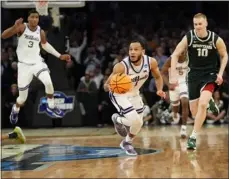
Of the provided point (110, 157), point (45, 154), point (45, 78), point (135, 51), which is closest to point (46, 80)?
point (45, 78)

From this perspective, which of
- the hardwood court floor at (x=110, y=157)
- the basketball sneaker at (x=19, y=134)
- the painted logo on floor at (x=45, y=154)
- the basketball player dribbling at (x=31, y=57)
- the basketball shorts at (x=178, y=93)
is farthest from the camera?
the basketball shorts at (x=178, y=93)

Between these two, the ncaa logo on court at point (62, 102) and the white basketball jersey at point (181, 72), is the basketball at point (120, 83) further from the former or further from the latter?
the ncaa logo on court at point (62, 102)

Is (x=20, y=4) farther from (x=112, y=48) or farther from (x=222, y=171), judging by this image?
(x=222, y=171)

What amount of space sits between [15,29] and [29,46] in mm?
686

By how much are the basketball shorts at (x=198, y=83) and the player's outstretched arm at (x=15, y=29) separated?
2.83 metres

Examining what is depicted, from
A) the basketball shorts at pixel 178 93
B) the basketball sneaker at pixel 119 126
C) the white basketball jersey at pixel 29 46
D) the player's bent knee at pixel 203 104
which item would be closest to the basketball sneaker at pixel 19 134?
the white basketball jersey at pixel 29 46

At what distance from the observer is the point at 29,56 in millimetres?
9898

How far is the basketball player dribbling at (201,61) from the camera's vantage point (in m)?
7.80

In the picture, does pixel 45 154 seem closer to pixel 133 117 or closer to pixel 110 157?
pixel 110 157

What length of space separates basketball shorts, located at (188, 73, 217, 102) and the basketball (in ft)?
3.11

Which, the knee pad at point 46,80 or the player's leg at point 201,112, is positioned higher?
the knee pad at point 46,80

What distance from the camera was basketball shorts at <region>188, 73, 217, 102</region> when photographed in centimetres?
805

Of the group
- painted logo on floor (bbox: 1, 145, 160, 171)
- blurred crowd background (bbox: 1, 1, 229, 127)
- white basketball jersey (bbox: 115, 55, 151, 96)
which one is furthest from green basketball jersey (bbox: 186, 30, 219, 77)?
blurred crowd background (bbox: 1, 1, 229, 127)

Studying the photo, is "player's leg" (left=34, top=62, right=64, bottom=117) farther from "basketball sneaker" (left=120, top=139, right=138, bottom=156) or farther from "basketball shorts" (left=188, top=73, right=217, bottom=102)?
"basketball shorts" (left=188, top=73, right=217, bottom=102)
